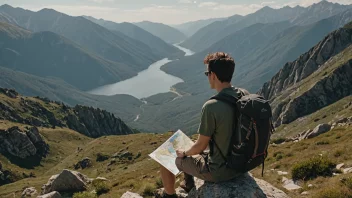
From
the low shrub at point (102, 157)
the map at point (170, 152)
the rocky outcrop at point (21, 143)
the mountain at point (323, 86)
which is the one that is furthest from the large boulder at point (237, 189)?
the mountain at point (323, 86)

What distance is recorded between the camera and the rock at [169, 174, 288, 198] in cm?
1073

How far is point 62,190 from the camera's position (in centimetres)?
2639

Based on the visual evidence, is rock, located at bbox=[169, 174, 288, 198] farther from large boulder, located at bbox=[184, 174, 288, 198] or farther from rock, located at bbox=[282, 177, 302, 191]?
rock, located at bbox=[282, 177, 302, 191]

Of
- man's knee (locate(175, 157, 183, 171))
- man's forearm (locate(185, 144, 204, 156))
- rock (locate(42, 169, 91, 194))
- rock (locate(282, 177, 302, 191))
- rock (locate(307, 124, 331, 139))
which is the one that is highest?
man's forearm (locate(185, 144, 204, 156))

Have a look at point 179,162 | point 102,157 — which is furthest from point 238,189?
point 102,157

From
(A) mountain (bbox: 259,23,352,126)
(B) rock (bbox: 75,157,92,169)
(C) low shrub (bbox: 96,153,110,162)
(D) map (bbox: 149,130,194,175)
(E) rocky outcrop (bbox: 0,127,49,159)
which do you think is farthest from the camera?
(A) mountain (bbox: 259,23,352,126)

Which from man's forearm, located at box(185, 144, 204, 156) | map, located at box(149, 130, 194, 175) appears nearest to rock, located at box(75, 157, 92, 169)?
map, located at box(149, 130, 194, 175)

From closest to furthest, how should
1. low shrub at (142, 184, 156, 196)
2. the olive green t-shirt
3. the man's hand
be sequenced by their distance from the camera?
the olive green t-shirt < the man's hand < low shrub at (142, 184, 156, 196)

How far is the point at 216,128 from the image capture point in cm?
1088

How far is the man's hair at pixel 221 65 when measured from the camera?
35.2 ft

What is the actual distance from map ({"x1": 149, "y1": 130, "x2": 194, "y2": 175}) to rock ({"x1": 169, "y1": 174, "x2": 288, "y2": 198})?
4.24 feet

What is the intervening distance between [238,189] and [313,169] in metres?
8.56

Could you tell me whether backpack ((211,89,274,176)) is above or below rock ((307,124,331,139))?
above

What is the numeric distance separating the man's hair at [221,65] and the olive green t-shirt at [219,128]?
0.49 metres
